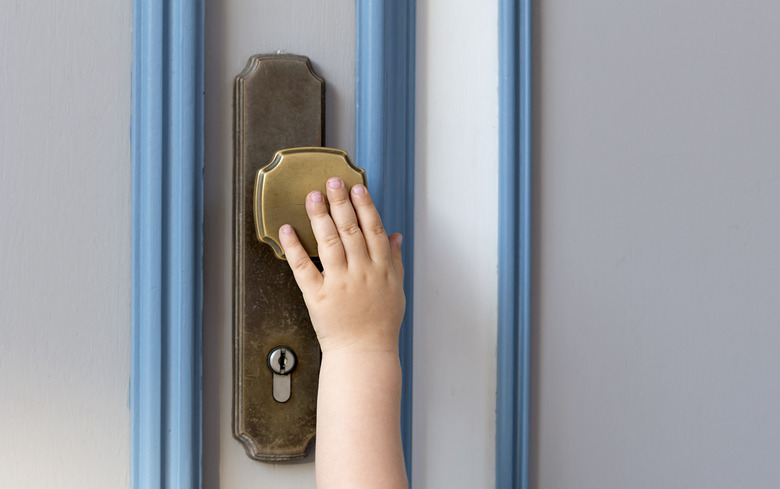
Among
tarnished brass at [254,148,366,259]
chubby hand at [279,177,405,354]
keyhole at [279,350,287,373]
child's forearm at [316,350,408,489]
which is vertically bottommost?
child's forearm at [316,350,408,489]

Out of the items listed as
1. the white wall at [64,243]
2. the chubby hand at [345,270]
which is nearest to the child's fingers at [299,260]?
the chubby hand at [345,270]

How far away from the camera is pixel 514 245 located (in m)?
0.46

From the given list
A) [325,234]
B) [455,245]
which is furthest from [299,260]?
[455,245]

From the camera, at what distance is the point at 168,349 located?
41cm

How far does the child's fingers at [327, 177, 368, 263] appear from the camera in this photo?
40 cm

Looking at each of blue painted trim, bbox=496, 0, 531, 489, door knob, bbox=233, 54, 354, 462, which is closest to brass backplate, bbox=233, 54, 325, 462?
door knob, bbox=233, 54, 354, 462

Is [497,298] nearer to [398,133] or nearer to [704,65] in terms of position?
[398,133]

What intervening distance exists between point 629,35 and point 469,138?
16cm

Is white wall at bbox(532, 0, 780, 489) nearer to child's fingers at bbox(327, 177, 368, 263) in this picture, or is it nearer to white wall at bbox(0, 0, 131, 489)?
child's fingers at bbox(327, 177, 368, 263)

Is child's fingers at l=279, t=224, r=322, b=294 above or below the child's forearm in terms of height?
above

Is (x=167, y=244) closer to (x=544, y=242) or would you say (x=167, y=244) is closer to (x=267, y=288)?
(x=267, y=288)

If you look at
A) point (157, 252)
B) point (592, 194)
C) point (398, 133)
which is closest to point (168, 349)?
point (157, 252)

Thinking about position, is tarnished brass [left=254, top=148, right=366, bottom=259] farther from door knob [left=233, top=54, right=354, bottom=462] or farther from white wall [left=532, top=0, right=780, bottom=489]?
white wall [left=532, top=0, right=780, bottom=489]

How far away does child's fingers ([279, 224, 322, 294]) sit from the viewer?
395 millimetres
